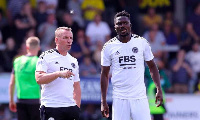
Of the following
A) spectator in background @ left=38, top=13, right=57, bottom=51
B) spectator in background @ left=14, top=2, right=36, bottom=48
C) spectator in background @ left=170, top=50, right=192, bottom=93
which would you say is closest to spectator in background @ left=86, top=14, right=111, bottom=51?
spectator in background @ left=38, top=13, right=57, bottom=51

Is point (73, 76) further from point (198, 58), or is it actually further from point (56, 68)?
point (198, 58)

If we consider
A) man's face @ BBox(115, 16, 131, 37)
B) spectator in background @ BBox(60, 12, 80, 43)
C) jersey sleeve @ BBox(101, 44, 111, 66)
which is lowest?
jersey sleeve @ BBox(101, 44, 111, 66)

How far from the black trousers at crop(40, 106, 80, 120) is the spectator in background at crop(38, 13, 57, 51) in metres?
7.86

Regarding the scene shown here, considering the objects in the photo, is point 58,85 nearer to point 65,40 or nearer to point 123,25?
point 65,40

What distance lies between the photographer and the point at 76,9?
1783cm

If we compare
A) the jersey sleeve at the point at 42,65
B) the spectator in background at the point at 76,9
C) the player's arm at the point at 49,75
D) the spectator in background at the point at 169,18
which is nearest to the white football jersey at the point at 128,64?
the jersey sleeve at the point at 42,65

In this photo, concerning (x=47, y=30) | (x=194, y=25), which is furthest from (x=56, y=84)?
(x=194, y=25)

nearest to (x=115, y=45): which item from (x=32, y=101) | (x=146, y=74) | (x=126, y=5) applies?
(x=32, y=101)

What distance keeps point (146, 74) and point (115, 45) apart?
3500 millimetres

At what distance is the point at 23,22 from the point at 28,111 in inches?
233

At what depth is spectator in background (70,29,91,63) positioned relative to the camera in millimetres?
16234

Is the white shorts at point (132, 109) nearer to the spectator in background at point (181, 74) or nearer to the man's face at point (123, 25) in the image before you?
the man's face at point (123, 25)

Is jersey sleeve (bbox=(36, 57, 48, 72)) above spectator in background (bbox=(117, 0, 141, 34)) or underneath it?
underneath

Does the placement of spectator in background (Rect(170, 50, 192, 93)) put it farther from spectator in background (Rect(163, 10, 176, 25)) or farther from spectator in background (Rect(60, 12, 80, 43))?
spectator in background (Rect(60, 12, 80, 43))
